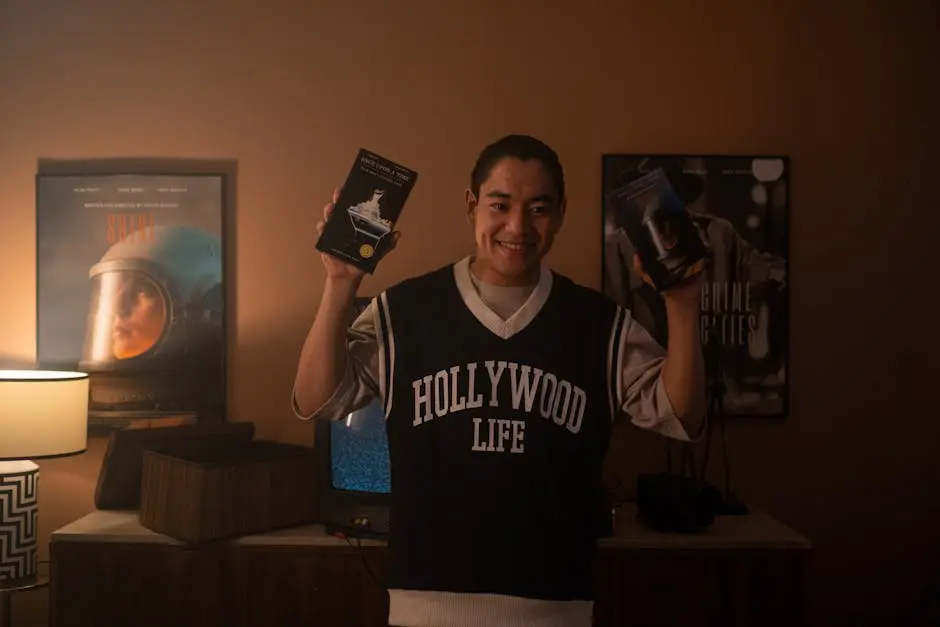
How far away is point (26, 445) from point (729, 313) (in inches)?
76.1

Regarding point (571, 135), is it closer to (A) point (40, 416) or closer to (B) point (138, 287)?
(B) point (138, 287)

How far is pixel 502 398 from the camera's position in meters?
1.40

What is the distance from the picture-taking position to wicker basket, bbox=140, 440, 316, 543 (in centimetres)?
200

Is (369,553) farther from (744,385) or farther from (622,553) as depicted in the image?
(744,385)

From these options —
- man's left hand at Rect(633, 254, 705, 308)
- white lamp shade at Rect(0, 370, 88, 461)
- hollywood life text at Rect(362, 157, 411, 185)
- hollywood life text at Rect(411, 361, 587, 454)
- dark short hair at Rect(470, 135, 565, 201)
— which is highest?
dark short hair at Rect(470, 135, 565, 201)

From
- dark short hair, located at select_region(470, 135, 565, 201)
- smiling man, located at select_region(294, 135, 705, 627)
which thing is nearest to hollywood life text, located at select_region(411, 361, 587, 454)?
smiling man, located at select_region(294, 135, 705, 627)

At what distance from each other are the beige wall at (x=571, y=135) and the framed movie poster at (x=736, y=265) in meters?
0.06

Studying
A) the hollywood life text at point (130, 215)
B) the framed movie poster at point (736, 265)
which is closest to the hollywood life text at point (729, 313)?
the framed movie poster at point (736, 265)

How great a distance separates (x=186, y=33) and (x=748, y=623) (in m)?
2.24

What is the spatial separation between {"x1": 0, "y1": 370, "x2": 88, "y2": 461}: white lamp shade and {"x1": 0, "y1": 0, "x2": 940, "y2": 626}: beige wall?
0.36 meters

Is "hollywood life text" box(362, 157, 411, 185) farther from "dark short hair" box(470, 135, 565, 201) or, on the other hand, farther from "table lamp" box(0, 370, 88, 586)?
"table lamp" box(0, 370, 88, 586)

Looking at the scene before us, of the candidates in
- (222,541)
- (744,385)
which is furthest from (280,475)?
(744,385)

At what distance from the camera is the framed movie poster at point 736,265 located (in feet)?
8.09

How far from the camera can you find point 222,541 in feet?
6.65
